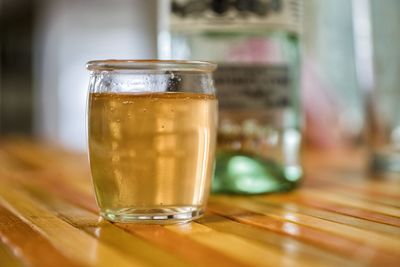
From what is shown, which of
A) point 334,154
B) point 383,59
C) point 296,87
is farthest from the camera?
point 334,154

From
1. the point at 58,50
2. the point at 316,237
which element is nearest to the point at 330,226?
the point at 316,237

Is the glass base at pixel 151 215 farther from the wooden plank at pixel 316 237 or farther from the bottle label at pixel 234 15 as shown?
the bottle label at pixel 234 15

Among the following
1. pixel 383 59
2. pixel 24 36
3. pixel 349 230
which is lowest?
pixel 349 230

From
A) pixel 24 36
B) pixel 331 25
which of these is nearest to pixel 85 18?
pixel 24 36

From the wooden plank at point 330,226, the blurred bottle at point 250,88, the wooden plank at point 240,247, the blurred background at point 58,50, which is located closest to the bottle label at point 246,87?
the blurred bottle at point 250,88

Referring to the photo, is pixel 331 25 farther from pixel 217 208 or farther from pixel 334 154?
pixel 217 208

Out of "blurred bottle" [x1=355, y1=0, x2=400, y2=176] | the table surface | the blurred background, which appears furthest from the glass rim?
the blurred background
